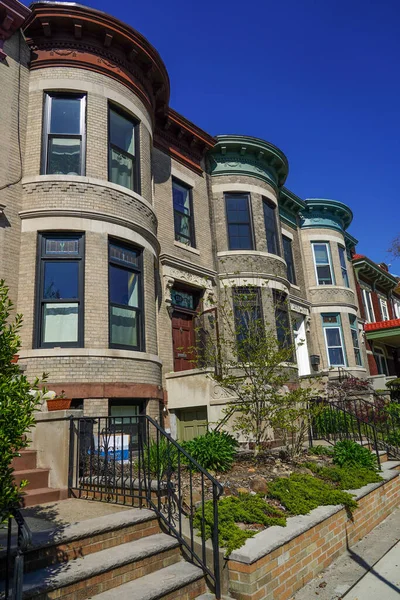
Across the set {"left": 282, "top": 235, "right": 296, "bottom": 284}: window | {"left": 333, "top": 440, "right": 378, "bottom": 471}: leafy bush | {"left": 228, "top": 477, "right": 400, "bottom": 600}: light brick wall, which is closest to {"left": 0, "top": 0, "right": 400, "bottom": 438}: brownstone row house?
{"left": 333, "top": 440, "right": 378, "bottom": 471}: leafy bush

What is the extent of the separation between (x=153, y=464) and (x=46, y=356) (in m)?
3.13

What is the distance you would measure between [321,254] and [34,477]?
17766mm

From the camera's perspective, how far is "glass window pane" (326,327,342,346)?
2070 cm

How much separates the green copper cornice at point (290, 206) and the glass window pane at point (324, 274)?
239 cm

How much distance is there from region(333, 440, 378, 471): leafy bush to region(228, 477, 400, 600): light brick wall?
1041 mm

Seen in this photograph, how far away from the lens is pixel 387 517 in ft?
24.6

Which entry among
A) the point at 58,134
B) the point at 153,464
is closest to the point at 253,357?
the point at 153,464

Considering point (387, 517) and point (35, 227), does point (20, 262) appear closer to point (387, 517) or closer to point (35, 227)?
point (35, 227)

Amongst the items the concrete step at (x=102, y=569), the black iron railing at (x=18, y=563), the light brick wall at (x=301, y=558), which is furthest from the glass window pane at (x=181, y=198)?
the black iron railing at (x=18, y=563)

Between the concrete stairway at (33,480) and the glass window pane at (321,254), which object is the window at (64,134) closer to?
the concrete stairway at (33,480)

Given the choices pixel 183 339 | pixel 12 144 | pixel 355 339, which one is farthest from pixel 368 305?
pixel 12 144

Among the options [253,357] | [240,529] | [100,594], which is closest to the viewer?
[100,594]

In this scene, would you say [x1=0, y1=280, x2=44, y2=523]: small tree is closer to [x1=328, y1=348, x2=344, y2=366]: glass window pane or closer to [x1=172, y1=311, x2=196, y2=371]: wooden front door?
[x1=172, y1=311, x2=196, y2=371]: wooden front door

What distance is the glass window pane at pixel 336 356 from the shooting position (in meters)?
20.3
